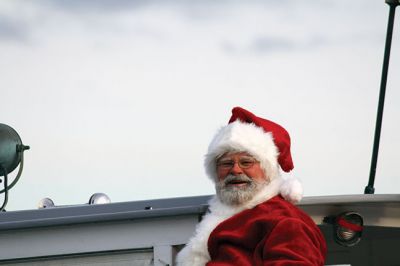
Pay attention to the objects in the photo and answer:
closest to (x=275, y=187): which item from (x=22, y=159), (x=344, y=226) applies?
(x=344, y=226)

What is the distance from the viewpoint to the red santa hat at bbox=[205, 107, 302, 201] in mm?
6988

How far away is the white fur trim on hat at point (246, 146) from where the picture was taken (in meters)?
6.99

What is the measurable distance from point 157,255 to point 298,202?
92cm

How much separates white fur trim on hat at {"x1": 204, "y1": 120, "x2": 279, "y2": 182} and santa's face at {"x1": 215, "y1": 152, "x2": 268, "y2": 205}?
40 mm

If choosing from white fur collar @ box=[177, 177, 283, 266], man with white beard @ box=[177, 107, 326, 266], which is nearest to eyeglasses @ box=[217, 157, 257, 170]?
man with white beard @ box=[177, 107, 326, 266]

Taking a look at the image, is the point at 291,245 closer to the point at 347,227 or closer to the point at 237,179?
the point at 237,179

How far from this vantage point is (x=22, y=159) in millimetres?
10109

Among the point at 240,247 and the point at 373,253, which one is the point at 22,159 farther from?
the point at 240,247

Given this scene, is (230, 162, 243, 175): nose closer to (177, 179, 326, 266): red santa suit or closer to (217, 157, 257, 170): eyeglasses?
(217, 157, 257, 170): eyeglasses

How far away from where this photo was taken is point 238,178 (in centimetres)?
693

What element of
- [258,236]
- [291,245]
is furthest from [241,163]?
[291,245]

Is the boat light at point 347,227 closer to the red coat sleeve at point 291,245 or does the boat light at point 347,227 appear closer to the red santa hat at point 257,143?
the red santa hat at point 257,143

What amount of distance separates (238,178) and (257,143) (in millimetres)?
244

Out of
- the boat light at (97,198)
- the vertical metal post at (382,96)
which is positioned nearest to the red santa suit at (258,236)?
the vertical metal post at (382,96)
